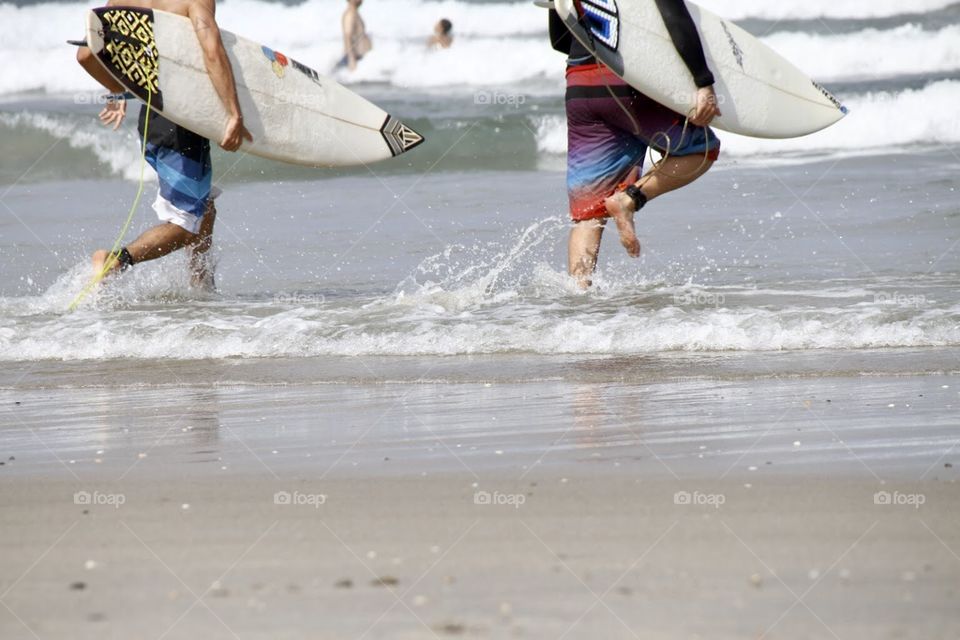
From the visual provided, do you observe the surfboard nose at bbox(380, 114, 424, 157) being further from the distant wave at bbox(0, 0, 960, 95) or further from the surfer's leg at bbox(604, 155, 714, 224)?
the distant wave at bbox(0, 0, 960, 95)

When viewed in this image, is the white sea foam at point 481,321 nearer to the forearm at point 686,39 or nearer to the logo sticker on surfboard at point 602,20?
the forearm at point 686,39

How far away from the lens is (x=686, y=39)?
19.3ft

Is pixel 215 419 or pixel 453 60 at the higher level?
pixel 215 419

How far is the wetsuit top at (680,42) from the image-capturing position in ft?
19.2

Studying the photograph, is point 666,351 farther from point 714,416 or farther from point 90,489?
point 90,489

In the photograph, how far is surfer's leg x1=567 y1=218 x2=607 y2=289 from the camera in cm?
601

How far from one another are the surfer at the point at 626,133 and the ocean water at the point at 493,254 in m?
0.50

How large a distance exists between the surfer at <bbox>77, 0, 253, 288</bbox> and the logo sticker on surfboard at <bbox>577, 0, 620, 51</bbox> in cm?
172

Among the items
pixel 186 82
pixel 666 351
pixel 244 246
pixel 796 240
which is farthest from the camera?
pixel 244 246

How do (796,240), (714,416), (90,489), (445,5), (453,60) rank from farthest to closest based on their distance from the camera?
(445,5) < (453,60) < (796,240) < (714,416) < (90,489)

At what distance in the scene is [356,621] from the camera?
93.5 inches

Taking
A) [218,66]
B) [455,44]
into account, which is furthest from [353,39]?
[218,66]

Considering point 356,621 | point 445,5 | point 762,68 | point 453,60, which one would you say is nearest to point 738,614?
point 356,621

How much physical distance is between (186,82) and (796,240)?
3.69 m
